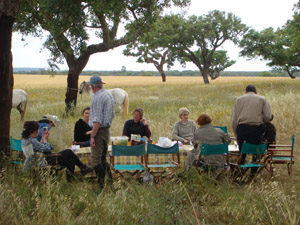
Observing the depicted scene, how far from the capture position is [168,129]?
1038cm

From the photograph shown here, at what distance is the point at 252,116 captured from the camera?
6.12m

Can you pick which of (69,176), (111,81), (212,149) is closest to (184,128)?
(212,149)

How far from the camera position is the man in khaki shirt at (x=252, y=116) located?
613 centimetres

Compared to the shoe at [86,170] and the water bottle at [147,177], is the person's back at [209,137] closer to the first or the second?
the water bottle at [147,177]

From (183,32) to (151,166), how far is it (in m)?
32.3

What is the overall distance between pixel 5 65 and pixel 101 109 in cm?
205

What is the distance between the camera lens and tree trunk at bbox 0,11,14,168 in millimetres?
5992

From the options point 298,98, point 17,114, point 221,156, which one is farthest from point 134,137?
point 17,114

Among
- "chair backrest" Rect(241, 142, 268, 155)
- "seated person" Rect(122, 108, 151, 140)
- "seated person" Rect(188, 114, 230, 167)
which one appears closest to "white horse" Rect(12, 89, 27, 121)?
"seated person" Rect(122, 108, 151, 140)

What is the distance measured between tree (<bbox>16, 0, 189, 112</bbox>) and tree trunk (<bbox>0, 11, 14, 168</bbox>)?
1.42 metres

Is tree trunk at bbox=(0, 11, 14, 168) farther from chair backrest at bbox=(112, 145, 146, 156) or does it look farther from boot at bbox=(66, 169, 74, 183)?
chair backrest at bbox=(112, 145, 146, 156)

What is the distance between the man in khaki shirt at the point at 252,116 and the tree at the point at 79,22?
4685 millimetres

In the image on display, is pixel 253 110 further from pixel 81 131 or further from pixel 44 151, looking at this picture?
pixel 44 151

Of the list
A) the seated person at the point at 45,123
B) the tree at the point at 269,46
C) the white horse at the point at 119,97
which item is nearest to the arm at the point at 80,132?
the seated person at the point at 45,123
